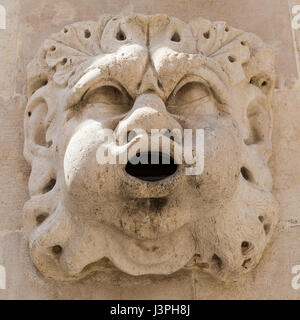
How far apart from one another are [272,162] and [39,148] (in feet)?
2.63

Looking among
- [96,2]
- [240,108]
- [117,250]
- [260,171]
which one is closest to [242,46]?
[240,108]

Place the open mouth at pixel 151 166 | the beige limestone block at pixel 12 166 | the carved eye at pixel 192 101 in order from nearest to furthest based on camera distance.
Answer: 1. the open mouth at pixel 151 166
2. the carved eye at pixel 192 101
3. the beige limestone block at pixel 12 166

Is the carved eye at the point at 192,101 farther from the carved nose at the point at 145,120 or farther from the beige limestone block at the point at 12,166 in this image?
the beige limestone block at the point at 12,166

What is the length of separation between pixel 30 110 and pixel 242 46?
0.77m

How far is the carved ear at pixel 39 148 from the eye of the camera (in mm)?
2301

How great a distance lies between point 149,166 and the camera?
208 centimetres

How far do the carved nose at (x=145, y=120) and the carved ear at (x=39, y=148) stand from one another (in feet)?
1.12

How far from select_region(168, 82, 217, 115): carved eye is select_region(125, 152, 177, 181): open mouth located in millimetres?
225

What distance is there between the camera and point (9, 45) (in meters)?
2.65

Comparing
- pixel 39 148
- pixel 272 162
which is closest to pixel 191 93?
pixel 272 162

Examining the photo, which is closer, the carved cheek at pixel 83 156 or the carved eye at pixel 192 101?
the carved cheek at pixel 83 156

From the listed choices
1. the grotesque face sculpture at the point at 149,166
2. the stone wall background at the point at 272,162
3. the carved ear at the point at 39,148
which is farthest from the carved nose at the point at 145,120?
the stone wall background at the point at 272,162
